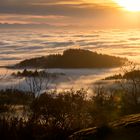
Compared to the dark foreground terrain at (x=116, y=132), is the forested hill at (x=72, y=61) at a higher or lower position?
lower

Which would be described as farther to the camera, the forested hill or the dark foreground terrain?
the forested hill

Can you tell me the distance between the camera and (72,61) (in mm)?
147375

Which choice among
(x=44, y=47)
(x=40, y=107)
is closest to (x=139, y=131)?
(x=40, y=107)

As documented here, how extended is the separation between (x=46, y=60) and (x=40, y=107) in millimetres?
131182

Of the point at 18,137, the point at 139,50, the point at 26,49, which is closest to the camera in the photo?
the point at 18,137

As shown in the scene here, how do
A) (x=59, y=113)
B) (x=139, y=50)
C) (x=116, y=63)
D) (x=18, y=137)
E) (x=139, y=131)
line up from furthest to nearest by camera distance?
(x=139, y=50) < (x=116, y=63) < (x=59, y=113) < (x=18, y=137) < (x=139, y=131)

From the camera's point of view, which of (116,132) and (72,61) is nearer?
(116,132)

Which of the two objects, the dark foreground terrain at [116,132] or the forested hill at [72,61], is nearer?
the dark foreground terrain at [116,132]

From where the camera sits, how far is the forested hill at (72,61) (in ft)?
474

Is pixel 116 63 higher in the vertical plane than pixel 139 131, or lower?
lower

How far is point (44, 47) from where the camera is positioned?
183750mm

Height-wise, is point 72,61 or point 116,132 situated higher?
point 116,132

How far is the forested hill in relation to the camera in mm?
144625

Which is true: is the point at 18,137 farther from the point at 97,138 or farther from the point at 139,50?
the point at 139,50
